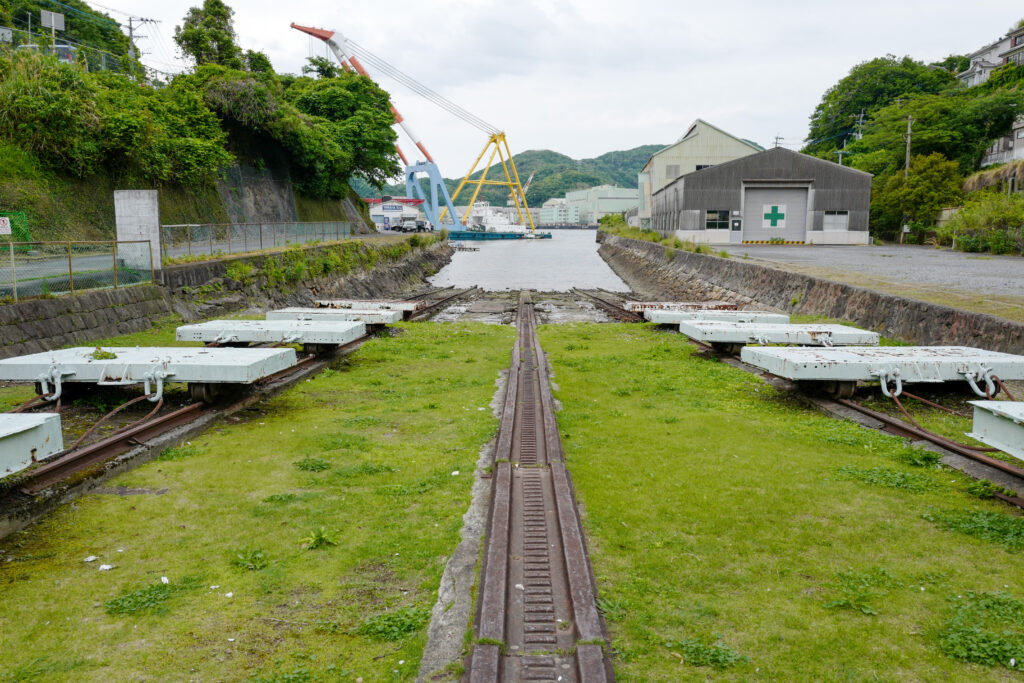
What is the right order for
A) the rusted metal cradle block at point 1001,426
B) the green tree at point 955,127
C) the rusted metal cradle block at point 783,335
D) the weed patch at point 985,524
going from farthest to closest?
the green tree at point 955,127 → the rusted metal cradle block at point 783,335 → the rusted metal cradle block at point 1001,426 → the weed patch at point 985,524

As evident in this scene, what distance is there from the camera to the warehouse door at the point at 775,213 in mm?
44469

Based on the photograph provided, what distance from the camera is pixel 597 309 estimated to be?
912 inches

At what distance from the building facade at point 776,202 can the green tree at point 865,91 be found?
35.0 metres

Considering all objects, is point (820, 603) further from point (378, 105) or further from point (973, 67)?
point (973, 67)

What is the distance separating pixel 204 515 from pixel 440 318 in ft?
54.6

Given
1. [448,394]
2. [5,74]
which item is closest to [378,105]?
[5,74]

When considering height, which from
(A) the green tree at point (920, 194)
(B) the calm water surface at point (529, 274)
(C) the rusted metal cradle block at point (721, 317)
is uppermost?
(A) the green tree at point (920, 194)

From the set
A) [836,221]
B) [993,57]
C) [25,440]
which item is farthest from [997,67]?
[25,440]

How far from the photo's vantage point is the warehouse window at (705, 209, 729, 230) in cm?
4400

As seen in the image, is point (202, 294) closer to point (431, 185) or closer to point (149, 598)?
point (149, 598)

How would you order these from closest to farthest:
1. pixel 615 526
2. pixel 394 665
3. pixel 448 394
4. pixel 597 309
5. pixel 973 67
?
1. pixel 394 665
2. pixel 615 526
3. pixel 448 394
4. pixel 597 309
5. pixel 973 67

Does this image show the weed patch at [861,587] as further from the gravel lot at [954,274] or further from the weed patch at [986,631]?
the gravel lot at [954,274]

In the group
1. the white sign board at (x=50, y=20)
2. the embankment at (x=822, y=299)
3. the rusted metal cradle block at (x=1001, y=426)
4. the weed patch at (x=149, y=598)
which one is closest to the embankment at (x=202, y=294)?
the weed patch at (x=149, y=598)

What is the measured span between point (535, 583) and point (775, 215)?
150 feet
